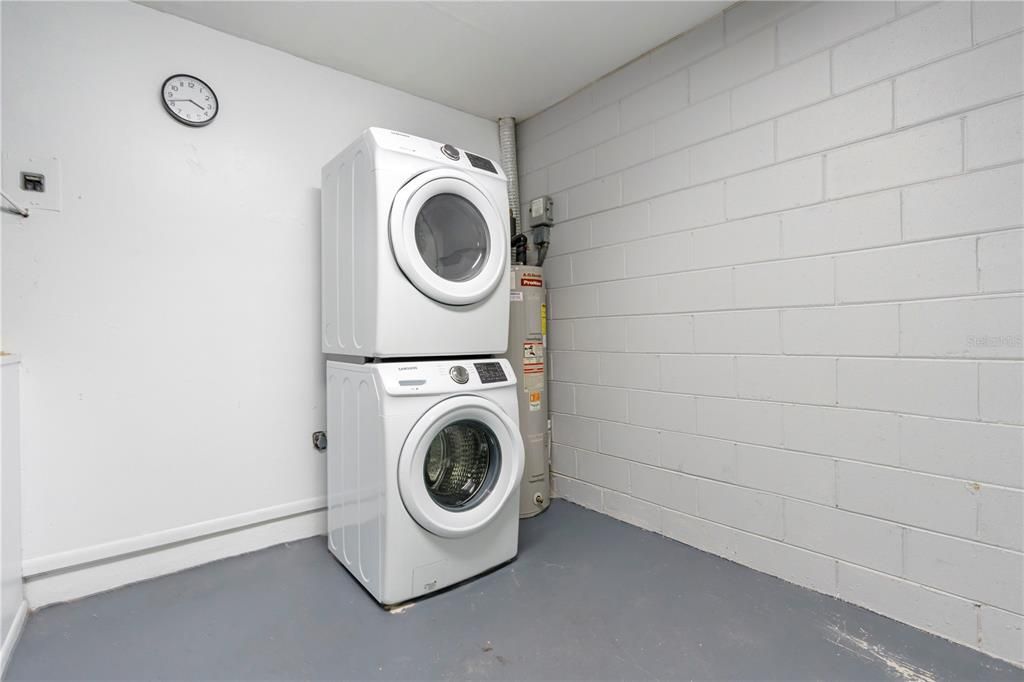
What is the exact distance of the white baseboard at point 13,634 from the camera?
4.68 ft

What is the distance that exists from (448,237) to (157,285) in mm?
1271

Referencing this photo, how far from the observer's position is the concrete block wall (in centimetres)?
147

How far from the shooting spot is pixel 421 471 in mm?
1751

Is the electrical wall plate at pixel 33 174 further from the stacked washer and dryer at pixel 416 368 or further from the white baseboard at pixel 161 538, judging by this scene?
the white baseboard at pixel 161 538

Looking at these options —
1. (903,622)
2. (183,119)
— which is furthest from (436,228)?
(903,622)

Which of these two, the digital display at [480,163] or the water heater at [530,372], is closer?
the digital display at [480,163]

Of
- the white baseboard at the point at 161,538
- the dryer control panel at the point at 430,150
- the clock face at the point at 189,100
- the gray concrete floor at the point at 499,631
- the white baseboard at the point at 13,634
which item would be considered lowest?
the gray concrete floor at the point at 499,631

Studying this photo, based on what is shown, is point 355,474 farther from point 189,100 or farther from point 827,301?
point 827,301

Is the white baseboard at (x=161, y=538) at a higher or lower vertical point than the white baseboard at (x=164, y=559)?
higher

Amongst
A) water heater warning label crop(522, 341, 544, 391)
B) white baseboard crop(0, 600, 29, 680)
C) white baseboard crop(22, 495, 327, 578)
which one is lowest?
white baseboard crop(0, 600, 29, 680)

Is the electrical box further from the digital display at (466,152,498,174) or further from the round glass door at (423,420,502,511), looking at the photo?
the round glass door at (423,420,502,511)

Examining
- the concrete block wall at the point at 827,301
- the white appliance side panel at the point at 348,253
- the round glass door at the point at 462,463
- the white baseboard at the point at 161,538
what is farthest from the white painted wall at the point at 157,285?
the concrete block wall at the point at 827,301

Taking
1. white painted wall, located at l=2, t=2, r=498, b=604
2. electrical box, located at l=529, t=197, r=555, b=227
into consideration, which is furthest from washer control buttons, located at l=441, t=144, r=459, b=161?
electrical box, located at l=529, t=197, r=555, b=227

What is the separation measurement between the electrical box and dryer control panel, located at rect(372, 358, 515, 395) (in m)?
1.20
